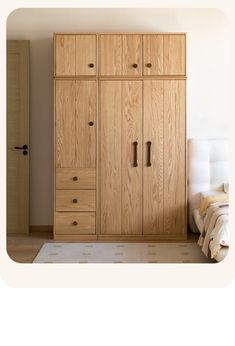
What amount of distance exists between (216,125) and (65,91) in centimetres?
A: 158

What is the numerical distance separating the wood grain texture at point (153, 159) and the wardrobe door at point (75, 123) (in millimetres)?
497

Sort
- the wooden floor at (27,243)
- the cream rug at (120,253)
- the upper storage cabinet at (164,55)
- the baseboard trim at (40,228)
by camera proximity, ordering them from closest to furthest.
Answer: the cream rug at (120,253) → the wooden floor at (27,243) → the upper storage cabinet at (164,55) → the baseboard trim at (40,228)

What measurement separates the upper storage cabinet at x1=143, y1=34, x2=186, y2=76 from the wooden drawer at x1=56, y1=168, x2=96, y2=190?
42.8 inches

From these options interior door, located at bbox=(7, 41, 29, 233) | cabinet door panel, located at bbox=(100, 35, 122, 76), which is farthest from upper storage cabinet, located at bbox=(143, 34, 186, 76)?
interior door, located at bbox=(7, 41, 29, 233)

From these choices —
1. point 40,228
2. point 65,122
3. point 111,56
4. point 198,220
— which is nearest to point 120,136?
point 65,122

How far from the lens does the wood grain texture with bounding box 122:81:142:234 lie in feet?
17.6

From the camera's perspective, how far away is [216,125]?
19.0ft

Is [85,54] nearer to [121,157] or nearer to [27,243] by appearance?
[121,157]

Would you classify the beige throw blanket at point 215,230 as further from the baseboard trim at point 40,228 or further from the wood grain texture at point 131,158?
the baseboard trim at point 40,228

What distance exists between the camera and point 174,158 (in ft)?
17.8

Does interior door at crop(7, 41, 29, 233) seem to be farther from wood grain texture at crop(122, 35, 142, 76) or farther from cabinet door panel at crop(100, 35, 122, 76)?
wood grain texture at crop(122, 35, 142, 76)

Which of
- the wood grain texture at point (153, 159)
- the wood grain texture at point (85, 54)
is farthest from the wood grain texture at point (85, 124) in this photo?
the wood grain texture at point (153, 159)

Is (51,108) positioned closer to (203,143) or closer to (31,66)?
(31,66)

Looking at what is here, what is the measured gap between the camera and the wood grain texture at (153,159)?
536cm
